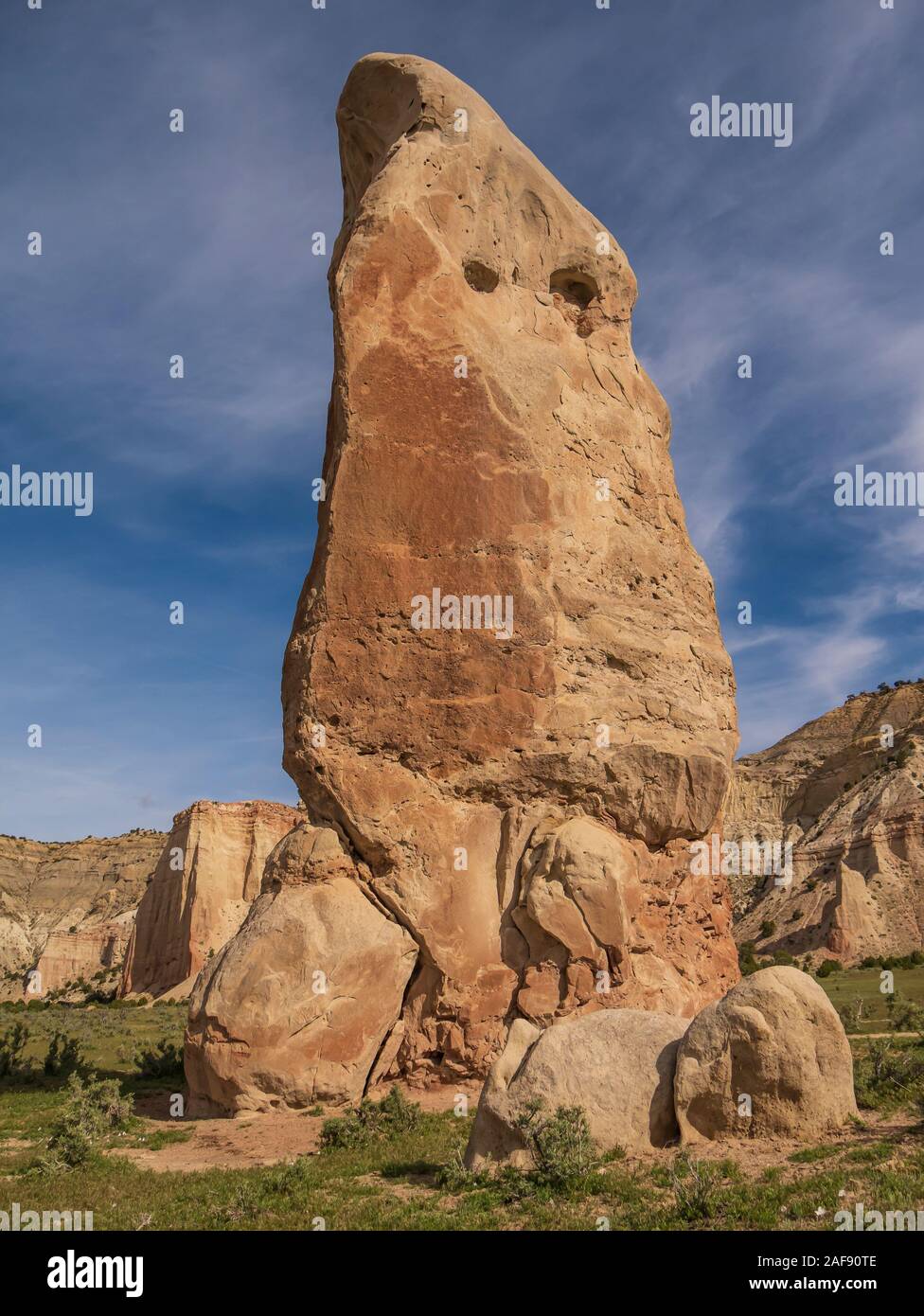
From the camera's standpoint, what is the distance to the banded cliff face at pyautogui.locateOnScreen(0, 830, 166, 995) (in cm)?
6359

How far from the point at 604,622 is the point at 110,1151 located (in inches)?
350

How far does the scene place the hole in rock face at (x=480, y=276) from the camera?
49.3 feet

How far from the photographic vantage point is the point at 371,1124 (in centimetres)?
970

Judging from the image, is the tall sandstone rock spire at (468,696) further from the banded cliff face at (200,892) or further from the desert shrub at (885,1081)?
the banded cliff face at (200,892)

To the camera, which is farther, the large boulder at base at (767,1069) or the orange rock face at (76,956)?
the orange rock face at (76,956)

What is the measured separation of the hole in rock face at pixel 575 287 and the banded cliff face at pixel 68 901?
190 ft

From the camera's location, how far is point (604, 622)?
14008 millimetres

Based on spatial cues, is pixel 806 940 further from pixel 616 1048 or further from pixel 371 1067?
pixel 616 1048

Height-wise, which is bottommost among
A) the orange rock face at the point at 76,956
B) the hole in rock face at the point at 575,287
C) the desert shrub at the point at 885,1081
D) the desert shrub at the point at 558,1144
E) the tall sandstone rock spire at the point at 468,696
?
the orange rock face at the point at 76,956

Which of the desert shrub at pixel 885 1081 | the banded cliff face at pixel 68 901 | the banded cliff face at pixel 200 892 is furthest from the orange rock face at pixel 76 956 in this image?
the desert shrub at pixel 885 1081

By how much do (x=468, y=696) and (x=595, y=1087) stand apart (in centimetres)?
630

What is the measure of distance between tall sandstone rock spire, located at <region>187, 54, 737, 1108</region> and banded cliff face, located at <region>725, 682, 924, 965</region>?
984 centimetres
